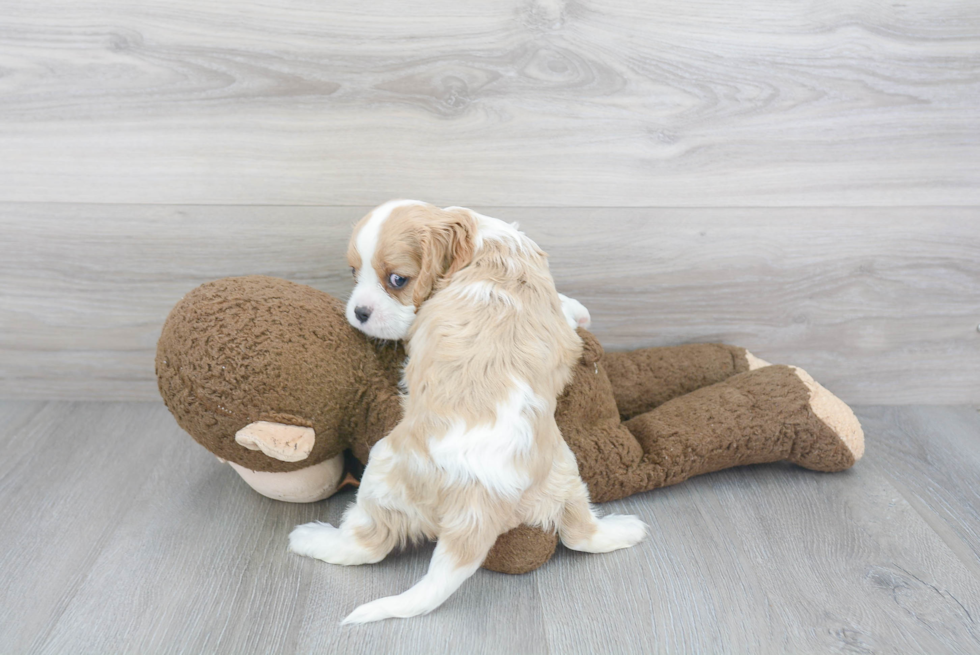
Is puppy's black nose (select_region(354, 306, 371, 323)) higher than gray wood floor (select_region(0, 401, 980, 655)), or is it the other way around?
puppy's black nose (select_region(354, 306, 371, 323))

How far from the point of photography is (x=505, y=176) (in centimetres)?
142

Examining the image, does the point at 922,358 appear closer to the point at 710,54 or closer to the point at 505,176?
the point at 710,54

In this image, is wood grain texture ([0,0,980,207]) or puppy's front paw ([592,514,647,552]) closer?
puppy's front paw ([592,514,647,552])

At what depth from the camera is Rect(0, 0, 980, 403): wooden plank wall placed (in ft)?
4.41

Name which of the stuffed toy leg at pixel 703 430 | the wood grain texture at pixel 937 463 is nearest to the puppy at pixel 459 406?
the stuffed toy leg at pixel 703 430

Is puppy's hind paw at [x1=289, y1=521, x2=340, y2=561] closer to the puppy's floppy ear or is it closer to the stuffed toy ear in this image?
the puppy's floppy ear

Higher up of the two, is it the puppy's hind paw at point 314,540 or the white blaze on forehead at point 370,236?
the white blaze on forehead at point 370,236

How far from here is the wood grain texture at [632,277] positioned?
1.47 meters

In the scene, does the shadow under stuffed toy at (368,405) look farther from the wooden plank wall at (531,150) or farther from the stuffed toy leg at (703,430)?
the wooden plank wall at (531,150)

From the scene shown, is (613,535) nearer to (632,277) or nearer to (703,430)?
(703,430)

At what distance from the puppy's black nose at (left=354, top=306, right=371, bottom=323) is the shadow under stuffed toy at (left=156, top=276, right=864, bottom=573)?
7 centimetres

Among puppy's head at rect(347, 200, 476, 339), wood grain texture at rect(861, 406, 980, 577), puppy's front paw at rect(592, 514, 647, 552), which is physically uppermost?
puppy's head at rect(347, 200, 476, 339)

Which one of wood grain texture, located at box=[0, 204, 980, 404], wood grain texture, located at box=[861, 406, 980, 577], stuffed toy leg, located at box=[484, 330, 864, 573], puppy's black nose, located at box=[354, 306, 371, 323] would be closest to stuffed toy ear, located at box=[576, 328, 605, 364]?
stuffed toy leg, located at box=[484, 330, 864, 573]

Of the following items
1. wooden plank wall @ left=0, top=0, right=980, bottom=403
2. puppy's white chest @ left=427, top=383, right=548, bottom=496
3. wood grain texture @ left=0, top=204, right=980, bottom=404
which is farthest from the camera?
wood grain texture @ left=0, top=204, right=980, bottom=404
